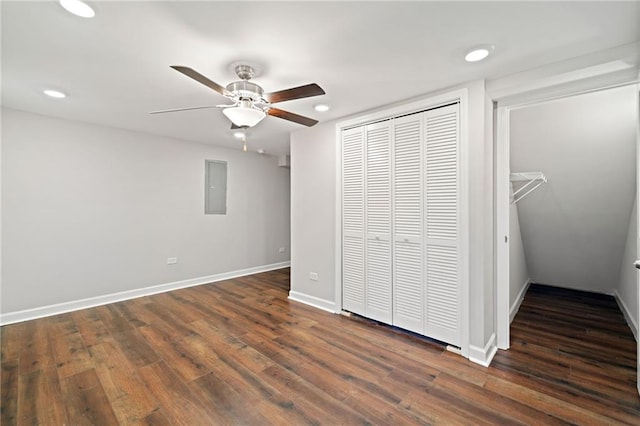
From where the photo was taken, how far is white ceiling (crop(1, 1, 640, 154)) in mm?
1545

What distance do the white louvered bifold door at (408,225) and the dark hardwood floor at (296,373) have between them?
29 cm

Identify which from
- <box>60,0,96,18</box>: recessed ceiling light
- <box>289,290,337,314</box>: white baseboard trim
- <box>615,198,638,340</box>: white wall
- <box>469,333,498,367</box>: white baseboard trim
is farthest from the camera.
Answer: <box>289,290,337,314</box>: white baseboard trim

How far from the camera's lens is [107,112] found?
325cm

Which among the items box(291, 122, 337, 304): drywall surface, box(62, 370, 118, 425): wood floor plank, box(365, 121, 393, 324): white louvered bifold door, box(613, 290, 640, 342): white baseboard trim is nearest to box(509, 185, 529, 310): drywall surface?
box(613, 290, 640, 342): white baseboard trim

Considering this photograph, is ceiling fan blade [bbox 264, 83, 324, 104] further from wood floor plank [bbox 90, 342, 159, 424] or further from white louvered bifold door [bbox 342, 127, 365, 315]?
wood floor plank [bbox 90, 342, 159, 424]

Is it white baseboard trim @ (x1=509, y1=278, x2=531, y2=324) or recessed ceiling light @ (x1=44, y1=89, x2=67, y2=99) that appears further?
white baseboard trim @ (x1=509, y1=278, x2=531, y2=324)

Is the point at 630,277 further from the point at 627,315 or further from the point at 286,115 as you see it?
the point at 286,115

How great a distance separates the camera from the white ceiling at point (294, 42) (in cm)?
154

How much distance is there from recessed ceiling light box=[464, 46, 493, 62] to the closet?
1.65ft

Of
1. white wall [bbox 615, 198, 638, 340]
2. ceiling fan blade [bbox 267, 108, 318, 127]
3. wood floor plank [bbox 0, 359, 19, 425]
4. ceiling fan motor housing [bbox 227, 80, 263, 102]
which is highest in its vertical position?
ceiling fan motor housing [bbox 227, 80, 263, 102]

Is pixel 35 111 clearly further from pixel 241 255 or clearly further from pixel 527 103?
pixel 527 103

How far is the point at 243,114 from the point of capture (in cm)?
211

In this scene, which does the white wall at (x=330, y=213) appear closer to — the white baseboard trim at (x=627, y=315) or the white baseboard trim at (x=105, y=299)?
the white baseboard trim at (x=627, y=315)

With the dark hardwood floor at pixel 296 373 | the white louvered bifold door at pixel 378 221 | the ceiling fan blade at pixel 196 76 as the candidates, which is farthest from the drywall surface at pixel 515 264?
the ceiling fan blade at pixel 196 76
